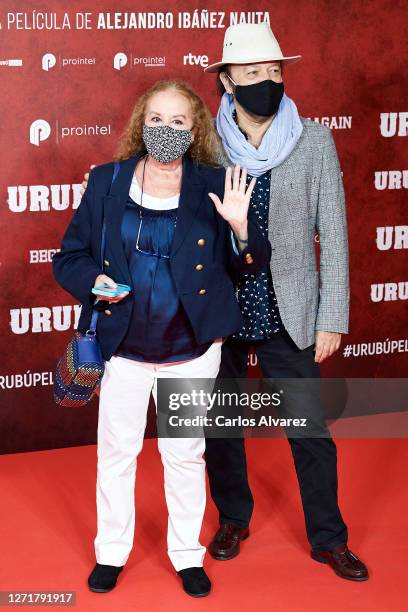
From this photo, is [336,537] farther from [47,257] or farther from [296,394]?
[47,257]

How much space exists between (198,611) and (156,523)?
0.66 m

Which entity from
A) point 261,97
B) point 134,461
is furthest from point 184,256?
point 134,461

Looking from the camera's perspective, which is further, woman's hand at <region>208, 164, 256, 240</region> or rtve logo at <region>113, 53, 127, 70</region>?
rtve logo at <region>113, 53, 127, 70</region>

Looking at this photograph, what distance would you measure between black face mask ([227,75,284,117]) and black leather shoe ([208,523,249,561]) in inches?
57.4

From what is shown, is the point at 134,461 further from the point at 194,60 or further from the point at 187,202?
the point at 194,60

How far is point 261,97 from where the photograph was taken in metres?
3.04

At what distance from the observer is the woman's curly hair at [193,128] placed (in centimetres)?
287

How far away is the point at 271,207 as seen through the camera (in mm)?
3102

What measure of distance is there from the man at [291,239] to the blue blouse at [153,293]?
1.15 feet

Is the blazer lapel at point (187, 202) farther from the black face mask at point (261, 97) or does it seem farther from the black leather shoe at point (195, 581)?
the black leather shoe at point (195, 581)

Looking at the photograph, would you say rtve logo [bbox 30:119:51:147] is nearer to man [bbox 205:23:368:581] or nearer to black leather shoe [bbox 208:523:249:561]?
man [bbox 205:23:368:581]

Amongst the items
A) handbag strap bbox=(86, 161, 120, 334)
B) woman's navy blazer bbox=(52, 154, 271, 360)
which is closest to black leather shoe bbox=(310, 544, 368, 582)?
woman's navy blazer bbox=(52, 154, 271, 360)

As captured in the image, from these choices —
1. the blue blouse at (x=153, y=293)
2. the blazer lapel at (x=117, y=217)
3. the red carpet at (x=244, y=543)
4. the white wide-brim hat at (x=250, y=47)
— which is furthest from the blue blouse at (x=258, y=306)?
the red carpet at (x=244, y=543)

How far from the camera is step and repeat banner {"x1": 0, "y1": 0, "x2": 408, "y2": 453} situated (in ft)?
13.3
